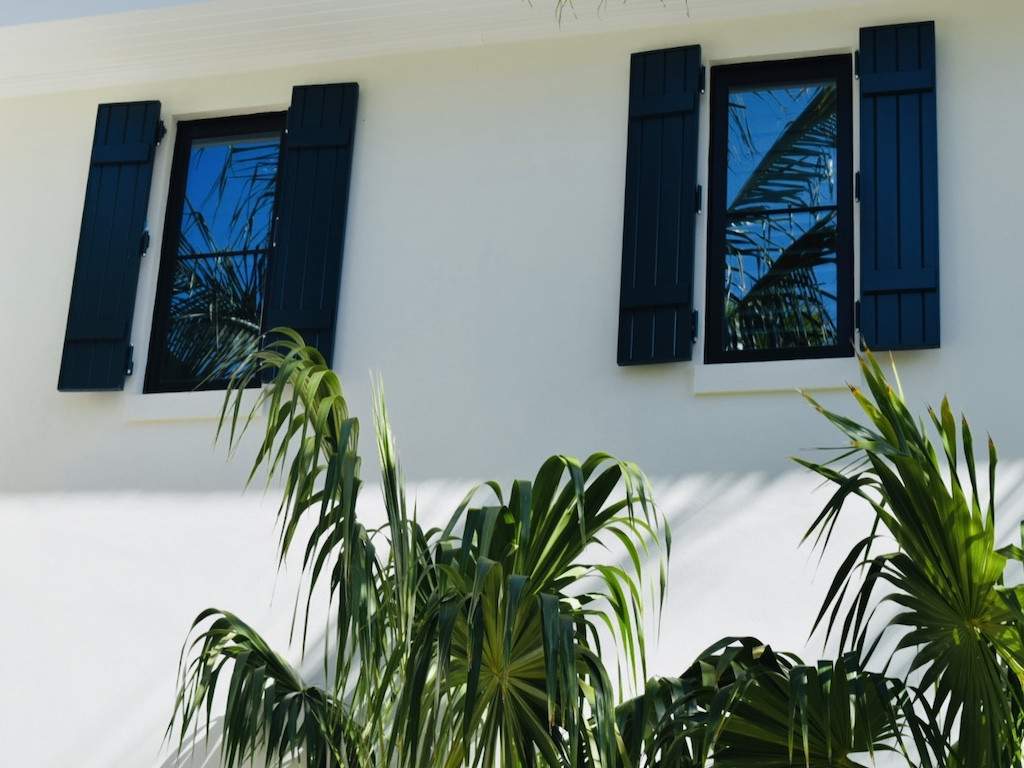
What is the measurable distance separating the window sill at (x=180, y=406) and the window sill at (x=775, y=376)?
1849mm

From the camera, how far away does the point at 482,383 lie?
6.36 meters

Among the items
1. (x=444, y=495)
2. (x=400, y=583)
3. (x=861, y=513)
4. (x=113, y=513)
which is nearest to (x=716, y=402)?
(x=861, y=513)

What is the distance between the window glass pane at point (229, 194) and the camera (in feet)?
23.2

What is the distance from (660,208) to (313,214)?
1.50 m

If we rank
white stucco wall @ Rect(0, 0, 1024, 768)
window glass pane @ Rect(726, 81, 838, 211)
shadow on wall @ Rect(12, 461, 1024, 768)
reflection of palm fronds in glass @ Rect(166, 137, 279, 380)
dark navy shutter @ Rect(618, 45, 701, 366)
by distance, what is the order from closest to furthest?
shadow on wall @ Rect(12, 461, 1024, 768) → white stucco wall @ Rect(0, 0, 1024, 768) → dark navy shutter @ Rect(618, 45, 701, 366) → window glass pane @ Rect(726, 81, 838, 211) → reflection of palm fronds in glass @ Rect(166, 137, 279, 380)

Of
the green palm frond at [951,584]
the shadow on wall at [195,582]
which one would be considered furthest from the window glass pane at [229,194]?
the green palm frond at [951,584]

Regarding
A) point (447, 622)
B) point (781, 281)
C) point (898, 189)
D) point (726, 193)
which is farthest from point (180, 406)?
point (898, 189)

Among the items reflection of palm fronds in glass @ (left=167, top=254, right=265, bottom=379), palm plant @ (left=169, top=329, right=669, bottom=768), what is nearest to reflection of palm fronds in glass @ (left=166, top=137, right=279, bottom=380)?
reflection of palm fronds in glass @ (left=167, top=254, right=265, bottom=379)

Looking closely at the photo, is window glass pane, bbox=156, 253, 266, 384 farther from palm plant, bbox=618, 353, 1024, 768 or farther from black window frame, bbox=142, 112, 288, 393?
palm plant, bbox=618, 353, 1024, 768

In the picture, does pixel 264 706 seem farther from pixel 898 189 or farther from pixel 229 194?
pixel 898 189

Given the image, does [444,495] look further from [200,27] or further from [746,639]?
[200,27]

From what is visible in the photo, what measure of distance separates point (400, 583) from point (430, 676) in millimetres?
602

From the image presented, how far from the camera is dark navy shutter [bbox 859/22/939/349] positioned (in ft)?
19.3

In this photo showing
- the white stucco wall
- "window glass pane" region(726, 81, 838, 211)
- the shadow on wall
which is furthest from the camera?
"window glass pane" region(726, 81, 838, 211)
